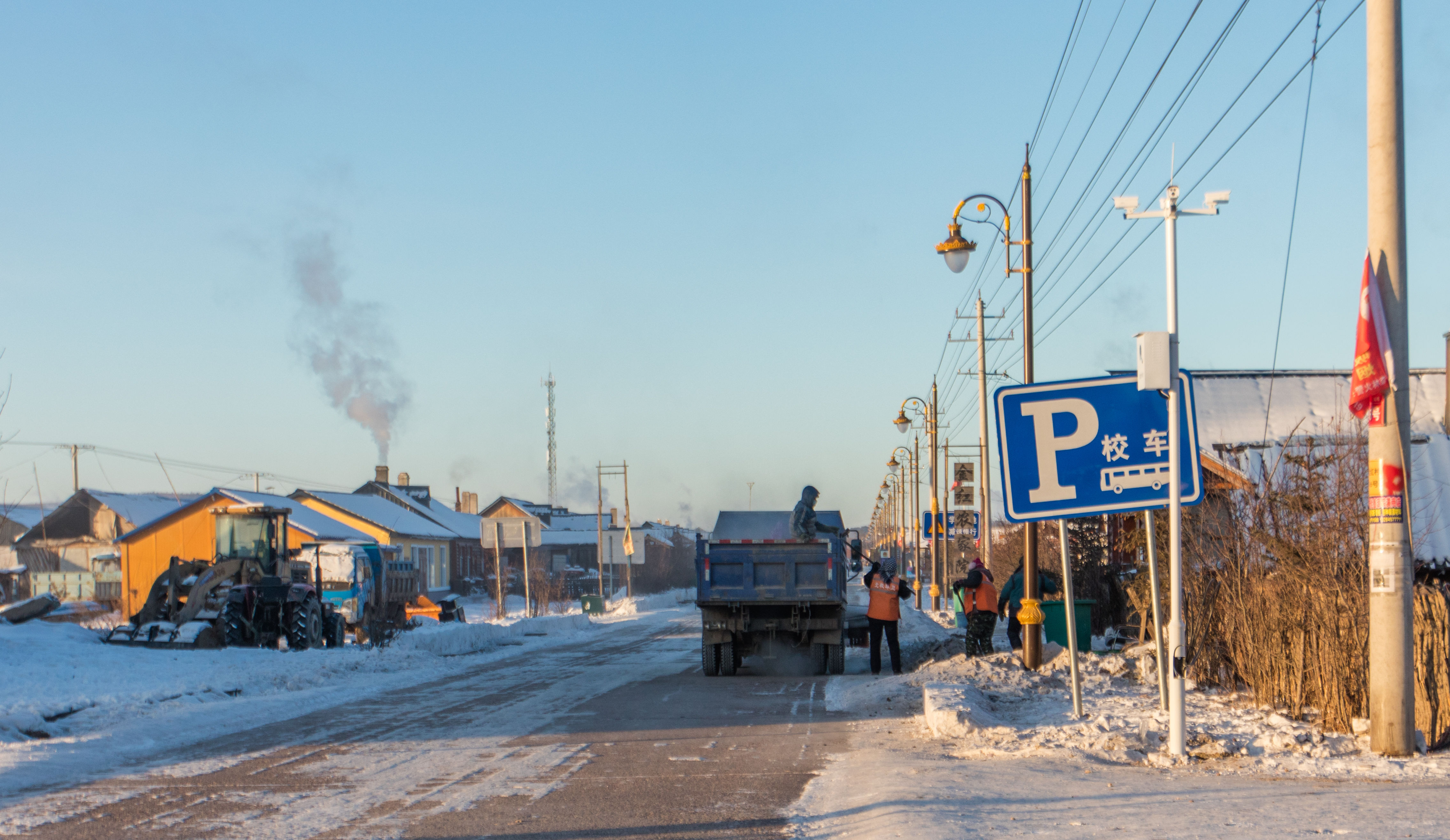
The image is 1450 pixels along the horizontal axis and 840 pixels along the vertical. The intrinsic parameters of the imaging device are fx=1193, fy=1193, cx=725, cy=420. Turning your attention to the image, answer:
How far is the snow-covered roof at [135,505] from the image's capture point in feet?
199

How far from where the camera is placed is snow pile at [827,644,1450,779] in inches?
355

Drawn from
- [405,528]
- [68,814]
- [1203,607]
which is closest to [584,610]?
[405,528]

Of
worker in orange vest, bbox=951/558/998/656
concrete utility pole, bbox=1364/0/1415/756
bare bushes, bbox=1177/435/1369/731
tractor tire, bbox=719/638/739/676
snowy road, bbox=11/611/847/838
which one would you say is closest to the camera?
snowy road, bbox=11/611/847/838

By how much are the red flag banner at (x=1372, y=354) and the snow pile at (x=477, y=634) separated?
19.6 m

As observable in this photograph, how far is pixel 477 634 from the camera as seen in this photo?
94.0 feet

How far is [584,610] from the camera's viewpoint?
5175cm

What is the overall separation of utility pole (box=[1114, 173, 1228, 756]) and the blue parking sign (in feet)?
0.46

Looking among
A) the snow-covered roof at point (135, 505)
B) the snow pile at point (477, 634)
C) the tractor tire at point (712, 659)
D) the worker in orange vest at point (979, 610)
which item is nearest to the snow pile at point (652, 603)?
the snow pile at point (477, 634)

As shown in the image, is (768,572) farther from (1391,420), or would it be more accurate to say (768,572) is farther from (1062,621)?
(1391,420)

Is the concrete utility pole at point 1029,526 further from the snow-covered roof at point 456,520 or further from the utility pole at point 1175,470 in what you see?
the snow-covered roof at point 456,520

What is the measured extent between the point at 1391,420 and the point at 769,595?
433 inches

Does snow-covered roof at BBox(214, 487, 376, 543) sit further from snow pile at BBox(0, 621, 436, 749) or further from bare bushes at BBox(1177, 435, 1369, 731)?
bare bushes at BBox(1177, 435, 1369, 731)

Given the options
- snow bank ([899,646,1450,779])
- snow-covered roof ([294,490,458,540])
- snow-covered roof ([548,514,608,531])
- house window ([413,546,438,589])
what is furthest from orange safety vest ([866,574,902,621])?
snow-covered roof ([548,514,608,531])

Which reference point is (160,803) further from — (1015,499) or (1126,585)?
(1126,585)
